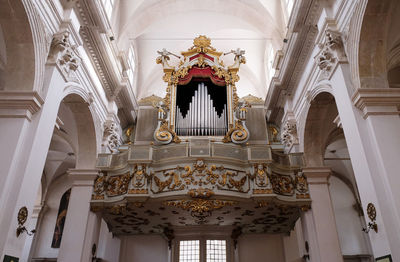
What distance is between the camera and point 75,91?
8625 millimetres

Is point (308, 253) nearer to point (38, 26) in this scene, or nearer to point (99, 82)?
point (99, 82)

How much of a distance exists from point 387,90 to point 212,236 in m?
8.50

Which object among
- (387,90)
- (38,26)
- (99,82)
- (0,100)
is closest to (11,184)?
(0,100)

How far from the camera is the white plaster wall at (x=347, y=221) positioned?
51.0 ft

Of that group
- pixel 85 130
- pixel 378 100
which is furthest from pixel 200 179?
pixel 378 100

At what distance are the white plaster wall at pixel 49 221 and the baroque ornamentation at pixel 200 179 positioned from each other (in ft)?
30.8

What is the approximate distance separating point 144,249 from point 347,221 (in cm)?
977

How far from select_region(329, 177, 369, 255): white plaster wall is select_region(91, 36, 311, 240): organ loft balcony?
531 cm

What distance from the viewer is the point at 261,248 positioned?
12641 millimetres

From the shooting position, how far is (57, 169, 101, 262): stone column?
9.00 m

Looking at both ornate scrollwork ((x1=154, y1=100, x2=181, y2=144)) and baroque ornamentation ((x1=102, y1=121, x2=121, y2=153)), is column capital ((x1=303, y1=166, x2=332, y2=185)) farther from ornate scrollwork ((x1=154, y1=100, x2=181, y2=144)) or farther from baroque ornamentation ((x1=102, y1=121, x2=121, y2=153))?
baroque ornamentation ((x1=102, y1=121, x2=121, y2=153))

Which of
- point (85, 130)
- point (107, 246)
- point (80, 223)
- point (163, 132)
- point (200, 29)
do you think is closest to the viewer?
point (80, 223)

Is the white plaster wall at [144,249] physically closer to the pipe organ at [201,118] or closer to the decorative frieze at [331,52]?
the pipe organ at [201,118]

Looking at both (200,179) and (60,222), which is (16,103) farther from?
(60,222)
